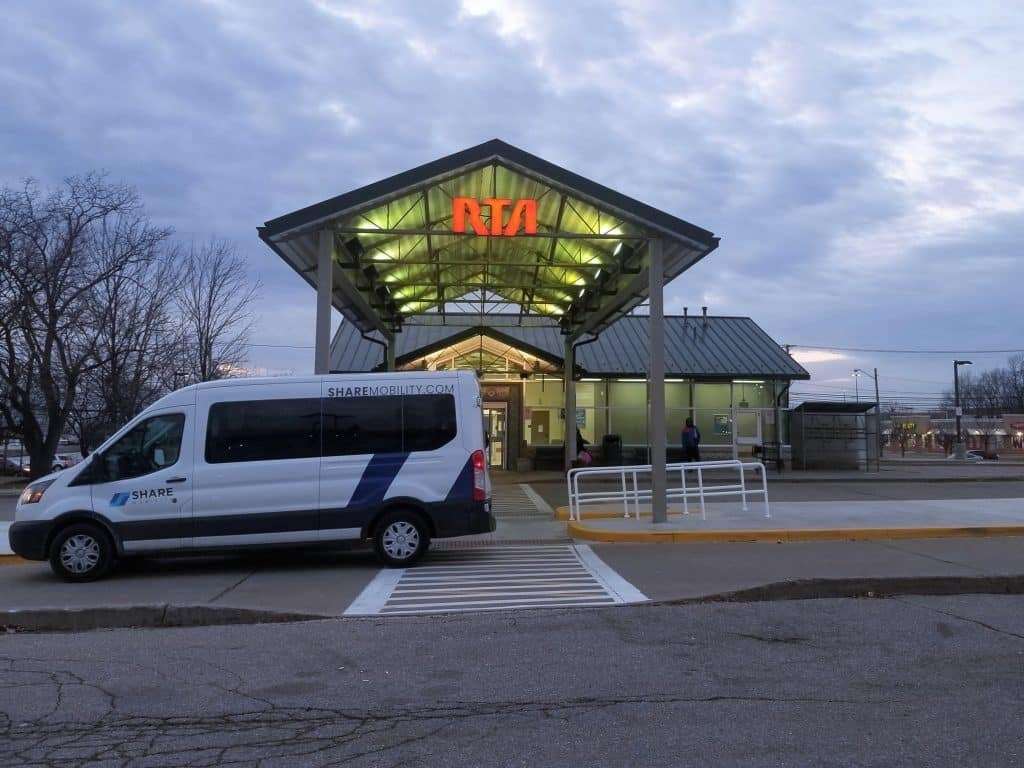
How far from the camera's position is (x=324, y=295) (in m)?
14.0

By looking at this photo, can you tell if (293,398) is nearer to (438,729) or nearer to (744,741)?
(438,729)

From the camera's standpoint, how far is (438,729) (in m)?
4.92

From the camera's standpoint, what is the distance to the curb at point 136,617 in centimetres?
803

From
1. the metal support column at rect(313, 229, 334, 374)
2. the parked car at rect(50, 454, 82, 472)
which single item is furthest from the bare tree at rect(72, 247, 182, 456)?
the metal support column at rect(313, 229, 334, 374)

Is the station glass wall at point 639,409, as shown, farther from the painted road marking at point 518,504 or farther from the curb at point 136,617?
the curb at point 136,617

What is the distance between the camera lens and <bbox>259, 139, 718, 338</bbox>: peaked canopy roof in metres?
13.9

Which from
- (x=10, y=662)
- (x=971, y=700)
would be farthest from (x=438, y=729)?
(x=10, y=662)

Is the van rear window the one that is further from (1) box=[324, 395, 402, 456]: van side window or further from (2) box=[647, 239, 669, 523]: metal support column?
(2) box=[647, 239, 669, 523]: metal support column

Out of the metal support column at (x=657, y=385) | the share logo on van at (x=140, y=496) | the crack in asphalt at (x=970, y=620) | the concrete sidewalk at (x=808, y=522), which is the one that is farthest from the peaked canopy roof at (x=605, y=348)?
the crack in asphalt at (x=970, y=620)

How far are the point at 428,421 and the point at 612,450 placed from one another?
→ 17.3m

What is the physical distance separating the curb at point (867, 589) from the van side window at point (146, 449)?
6050 mm

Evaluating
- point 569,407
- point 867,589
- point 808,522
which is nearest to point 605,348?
point 569,407

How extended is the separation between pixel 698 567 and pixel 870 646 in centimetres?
392

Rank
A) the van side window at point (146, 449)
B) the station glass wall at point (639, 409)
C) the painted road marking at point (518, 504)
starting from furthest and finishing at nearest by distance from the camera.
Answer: the station glass wall at point (639, 409)
the painted road marking at point (518, 504)
the van side window at point (146, 449)
